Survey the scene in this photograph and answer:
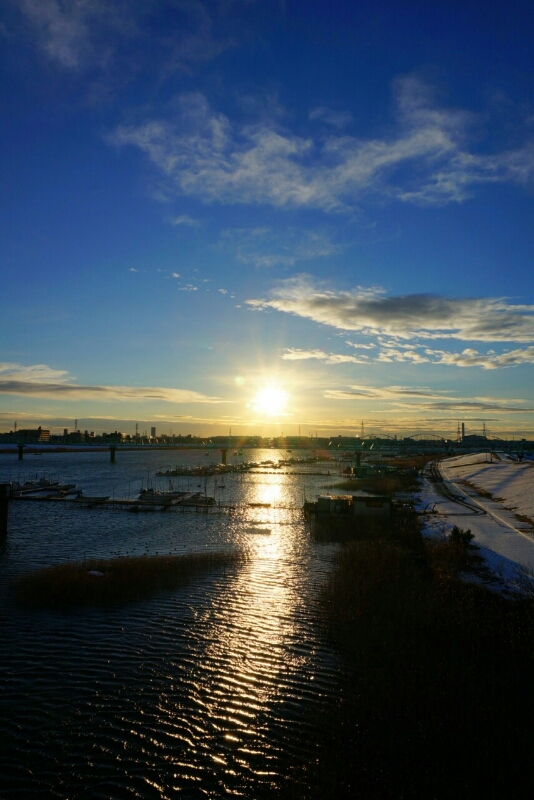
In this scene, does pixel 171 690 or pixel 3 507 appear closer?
pixel 171 690

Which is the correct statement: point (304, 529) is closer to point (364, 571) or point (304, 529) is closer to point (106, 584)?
point (364, 571)

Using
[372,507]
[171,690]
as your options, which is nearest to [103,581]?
→ [171,690]

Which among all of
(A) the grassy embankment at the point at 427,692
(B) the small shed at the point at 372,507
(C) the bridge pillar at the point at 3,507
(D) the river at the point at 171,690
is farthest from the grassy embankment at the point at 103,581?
(B) the small shed at the point at 372,507

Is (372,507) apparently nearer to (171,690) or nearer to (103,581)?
(103,581)

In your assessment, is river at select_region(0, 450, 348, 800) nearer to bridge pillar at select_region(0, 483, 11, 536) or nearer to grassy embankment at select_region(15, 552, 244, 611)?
grassy embankment at select_region(15, 552, 244, 611)

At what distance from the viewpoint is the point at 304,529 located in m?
47.2

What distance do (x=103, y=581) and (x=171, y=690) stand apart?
1142 cm

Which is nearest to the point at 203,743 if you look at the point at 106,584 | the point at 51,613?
the point at 51,613

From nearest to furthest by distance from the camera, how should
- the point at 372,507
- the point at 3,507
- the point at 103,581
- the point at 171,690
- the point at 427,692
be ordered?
the point at 427,692
the point at 171,690
the point at 103,581
the point at 3,507
the point at 372,507

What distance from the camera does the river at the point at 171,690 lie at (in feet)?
38.5

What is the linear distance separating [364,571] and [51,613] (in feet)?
49.8

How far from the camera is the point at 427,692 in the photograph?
1482cm

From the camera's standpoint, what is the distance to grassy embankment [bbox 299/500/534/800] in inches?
442

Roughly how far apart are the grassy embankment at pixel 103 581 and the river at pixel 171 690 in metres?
0.94
